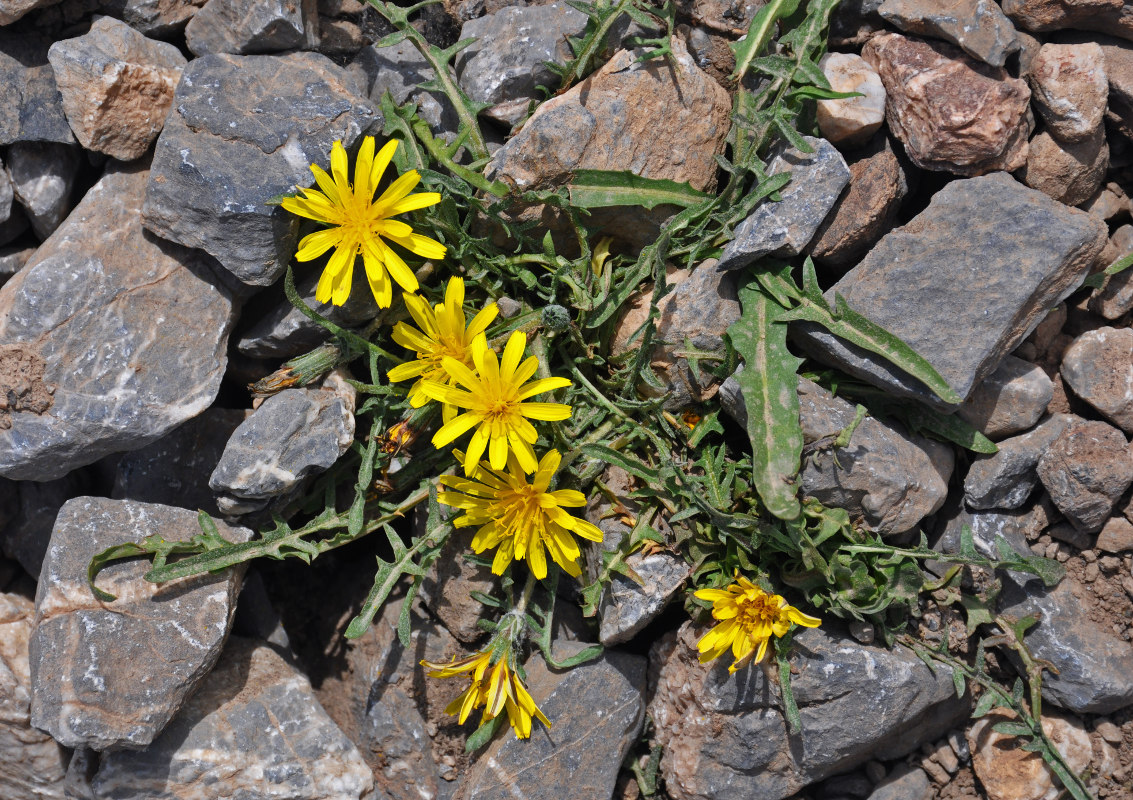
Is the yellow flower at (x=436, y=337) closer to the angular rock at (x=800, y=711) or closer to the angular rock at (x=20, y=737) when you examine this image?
the angular rock at (x=800, y=711)

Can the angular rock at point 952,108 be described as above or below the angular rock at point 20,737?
above

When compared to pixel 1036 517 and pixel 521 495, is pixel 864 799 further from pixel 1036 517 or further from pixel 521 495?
pixel 521 495

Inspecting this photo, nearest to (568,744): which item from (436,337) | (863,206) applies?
(436,337)

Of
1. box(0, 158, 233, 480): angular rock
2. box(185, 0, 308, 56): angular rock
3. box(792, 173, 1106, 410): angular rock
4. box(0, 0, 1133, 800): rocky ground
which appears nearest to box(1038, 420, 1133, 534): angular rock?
box(0, 0, 1133, 800): rocky ground

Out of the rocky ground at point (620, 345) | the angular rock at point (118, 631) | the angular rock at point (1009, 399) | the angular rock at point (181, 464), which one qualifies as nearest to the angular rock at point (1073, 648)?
the rocky ground at point (620, 345)

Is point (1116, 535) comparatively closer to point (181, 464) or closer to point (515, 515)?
point (515, 515)

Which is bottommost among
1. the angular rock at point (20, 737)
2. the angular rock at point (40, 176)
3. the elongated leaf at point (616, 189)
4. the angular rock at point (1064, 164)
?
the angular rock at point (20, 737)
